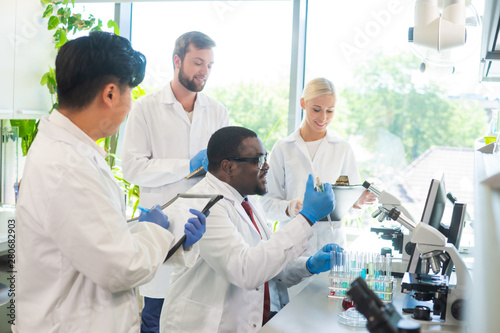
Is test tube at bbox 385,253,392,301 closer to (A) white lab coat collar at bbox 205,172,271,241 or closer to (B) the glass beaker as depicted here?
(A) white lab coat collar at bbox 205,172,271,241

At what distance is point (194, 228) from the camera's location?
5.22 feet

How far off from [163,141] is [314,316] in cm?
153

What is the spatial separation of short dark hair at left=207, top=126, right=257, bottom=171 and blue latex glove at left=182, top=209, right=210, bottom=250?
47 centimetres

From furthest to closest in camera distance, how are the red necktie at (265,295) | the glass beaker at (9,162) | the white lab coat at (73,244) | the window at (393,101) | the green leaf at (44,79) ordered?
the window at (393,101), the glass beaker at (9,162), the green leaf at (44,79), the red necktie at (265,295), the white lab coat at (73,244)

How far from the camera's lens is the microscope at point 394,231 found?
186 centimetres

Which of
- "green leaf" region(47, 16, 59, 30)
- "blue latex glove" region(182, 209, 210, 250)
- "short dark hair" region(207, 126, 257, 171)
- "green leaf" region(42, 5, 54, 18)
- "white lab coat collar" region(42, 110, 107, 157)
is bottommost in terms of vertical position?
"blue latex glove" region(182, 209, 210, 250)

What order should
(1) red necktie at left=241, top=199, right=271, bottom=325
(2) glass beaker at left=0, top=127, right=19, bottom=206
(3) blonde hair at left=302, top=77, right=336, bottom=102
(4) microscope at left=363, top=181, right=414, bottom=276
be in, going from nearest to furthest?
1. (4) microscope at left=363, top=181, right=414, bottom=276
2. (1) red necktie at left=241, top=199, right=271, bottom=325
3. (3) blonde hair at left=302, top=77, right=336, bottom=102
4. (2) glass beaker at left=0, top=127, right=19, bottom=206

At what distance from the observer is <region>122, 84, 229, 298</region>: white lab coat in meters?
2.77

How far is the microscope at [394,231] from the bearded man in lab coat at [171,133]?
3.21 feet

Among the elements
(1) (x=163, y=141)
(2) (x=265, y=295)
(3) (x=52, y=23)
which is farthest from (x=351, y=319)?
(3) (x=52, y=23)

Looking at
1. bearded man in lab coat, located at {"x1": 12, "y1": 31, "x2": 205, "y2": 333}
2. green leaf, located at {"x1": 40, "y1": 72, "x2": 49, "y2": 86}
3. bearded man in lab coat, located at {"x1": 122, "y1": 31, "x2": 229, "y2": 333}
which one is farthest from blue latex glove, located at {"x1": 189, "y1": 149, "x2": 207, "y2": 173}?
green leaf, located at {"x1": 40, "y1": 72, "x2": 49, "y2": 86}

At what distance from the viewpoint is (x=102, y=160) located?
1372mm

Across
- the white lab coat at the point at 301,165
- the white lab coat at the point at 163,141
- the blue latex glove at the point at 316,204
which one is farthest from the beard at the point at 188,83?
the blue latex glove at the point at 316,204

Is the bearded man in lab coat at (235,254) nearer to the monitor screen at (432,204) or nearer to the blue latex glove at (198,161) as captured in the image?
the monitor screen at (432,204)
